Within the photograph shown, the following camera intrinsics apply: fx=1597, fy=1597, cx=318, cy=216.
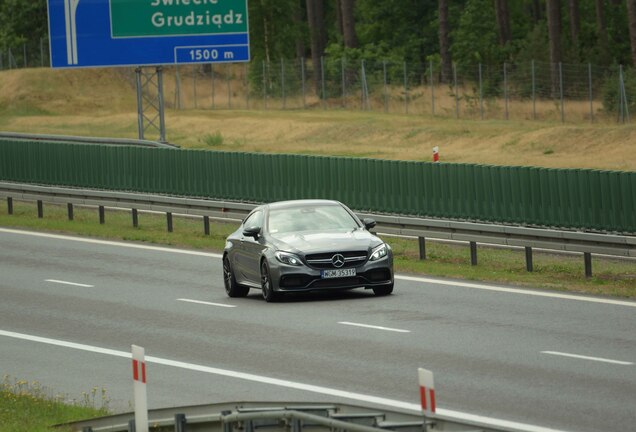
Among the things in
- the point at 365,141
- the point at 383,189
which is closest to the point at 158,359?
the point at 383,189

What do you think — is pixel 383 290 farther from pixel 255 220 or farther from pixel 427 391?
pixel 427 391

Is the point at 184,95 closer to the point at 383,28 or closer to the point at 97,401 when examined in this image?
the point at 383,28

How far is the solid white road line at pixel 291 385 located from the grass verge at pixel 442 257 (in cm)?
726

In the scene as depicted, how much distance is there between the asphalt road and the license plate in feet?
1.31

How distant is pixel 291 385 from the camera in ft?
48.6

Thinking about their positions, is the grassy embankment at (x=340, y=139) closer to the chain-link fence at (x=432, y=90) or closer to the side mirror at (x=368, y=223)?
the chain-link fence at (x=432, y=90)

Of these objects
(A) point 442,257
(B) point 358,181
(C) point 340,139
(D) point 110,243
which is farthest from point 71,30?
(A) point 442,257

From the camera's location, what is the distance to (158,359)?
1692 cm

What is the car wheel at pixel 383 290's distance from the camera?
71.5 feet

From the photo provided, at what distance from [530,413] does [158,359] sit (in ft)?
17.5

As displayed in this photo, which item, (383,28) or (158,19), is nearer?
(158,19)

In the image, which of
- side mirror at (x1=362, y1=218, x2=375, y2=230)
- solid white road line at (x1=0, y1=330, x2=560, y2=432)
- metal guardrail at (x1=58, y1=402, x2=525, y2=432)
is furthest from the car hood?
metal guardrail at (x1=58, y1=402, x2=525, y2=432)

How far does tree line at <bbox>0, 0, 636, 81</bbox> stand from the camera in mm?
71750

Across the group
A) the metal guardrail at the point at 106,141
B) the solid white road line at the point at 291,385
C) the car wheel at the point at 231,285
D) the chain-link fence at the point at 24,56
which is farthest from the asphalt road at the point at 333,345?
the chain-link fence at the point at 24,56
